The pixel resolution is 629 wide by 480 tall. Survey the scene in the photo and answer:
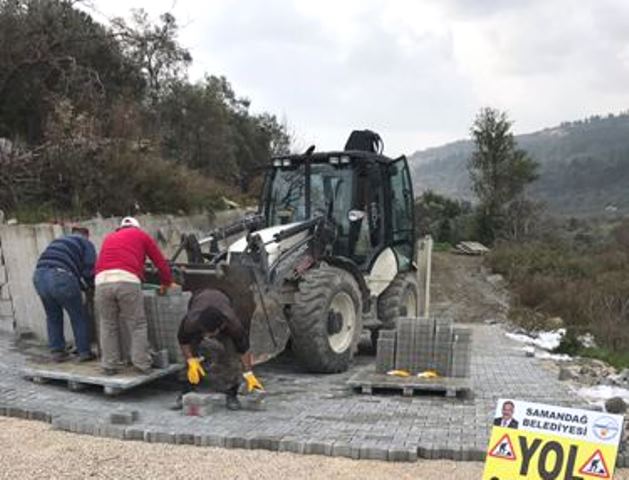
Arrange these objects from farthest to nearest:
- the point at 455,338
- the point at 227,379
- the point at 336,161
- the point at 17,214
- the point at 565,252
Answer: the point at 565,252 → the point at 17,214 → the point at 336,161 → the point at 455,338 → the point at 227,379

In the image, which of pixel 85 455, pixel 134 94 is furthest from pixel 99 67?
pixel 85 455

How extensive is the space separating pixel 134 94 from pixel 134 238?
11.3 metres

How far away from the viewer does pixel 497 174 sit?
35.0 meters

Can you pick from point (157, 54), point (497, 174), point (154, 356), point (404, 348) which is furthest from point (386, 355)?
point (497, 174)

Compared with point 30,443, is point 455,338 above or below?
above

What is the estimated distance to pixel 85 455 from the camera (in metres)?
6.12

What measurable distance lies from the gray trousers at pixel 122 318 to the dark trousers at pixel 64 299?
2.57 feet

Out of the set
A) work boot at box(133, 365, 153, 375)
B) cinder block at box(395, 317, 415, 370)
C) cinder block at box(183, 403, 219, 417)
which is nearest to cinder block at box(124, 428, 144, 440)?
cinder block at box(183, 403, 219, 417)

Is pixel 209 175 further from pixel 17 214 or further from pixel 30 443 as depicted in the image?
pixel 30 443

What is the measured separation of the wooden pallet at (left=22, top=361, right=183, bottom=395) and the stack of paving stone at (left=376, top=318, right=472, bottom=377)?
2.34 metres

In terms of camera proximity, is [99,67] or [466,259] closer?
[99,67]

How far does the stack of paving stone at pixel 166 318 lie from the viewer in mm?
8250

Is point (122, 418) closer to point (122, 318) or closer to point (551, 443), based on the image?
point (122, 318)

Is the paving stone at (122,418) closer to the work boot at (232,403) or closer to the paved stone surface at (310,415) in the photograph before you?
the paved stone surface at (310,415)
